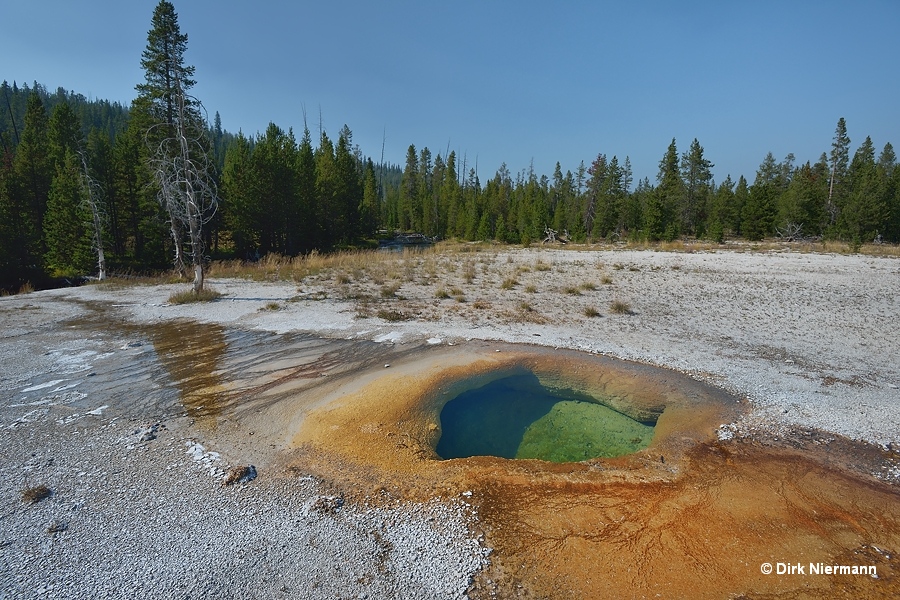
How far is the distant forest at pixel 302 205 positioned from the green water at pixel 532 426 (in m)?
12.9

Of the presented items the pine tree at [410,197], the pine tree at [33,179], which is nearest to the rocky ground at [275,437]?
the pine tree at [33,179]

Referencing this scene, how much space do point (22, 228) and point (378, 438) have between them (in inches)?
1353

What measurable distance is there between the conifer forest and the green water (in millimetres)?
10734

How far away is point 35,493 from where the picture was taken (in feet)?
12.9

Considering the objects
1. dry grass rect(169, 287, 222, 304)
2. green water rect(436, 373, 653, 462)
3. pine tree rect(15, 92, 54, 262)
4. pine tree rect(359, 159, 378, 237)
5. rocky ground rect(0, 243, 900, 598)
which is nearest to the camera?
rocky ground rect(0, 243, 900, 598)

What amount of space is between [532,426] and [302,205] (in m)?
33.7

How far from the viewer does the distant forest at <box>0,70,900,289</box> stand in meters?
25.4

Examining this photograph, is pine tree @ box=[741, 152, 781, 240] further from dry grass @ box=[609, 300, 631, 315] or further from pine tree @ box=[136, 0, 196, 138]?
pine tree @ box=[136, 0, 196, 138]

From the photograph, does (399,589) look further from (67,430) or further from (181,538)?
(67,430)

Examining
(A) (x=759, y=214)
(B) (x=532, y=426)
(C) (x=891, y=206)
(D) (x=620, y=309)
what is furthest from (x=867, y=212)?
(B) (x=532, y=426)

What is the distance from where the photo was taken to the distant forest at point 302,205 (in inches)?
999

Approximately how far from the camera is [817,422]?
5.57 meters

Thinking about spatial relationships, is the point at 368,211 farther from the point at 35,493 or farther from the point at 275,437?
the point at 35,493

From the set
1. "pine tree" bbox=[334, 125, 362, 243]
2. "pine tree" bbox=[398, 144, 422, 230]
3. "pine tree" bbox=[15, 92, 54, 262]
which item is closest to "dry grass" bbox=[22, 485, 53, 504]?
"pine tree" bbox=[15, 92, 54, 262]
